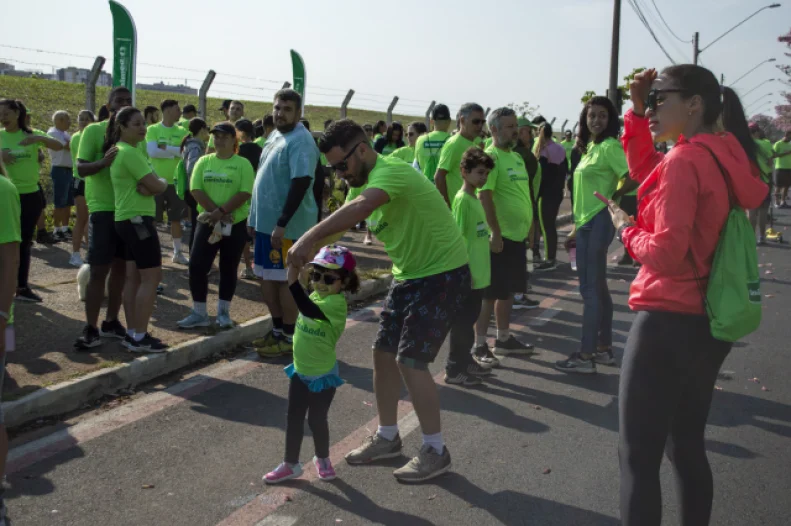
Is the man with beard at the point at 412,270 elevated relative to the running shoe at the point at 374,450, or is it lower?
elevated

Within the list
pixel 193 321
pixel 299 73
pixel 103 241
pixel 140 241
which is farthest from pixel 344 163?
pixel 299 73

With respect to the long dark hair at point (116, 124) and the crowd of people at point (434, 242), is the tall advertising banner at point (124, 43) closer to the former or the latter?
the crowd of people at point (434, 242)

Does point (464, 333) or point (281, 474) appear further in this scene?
point (464, 333)

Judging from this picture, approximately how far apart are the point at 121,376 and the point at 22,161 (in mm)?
3672

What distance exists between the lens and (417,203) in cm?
405

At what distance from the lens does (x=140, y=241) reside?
244 inches

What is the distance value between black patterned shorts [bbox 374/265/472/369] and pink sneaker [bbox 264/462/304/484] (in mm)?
821

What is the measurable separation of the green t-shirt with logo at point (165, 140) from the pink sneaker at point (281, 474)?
7.18 metres

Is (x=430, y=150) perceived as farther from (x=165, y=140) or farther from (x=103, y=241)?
(x=103, y=241)

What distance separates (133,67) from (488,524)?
9.94 m

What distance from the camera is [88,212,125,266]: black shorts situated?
20.7ft

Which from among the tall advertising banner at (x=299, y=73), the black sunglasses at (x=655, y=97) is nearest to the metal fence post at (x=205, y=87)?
the tall advertising banner at (x=299, y=73)

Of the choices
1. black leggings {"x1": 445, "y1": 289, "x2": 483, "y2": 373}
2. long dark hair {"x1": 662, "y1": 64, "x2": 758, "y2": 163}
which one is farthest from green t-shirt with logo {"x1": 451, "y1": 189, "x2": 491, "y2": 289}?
long dark hair {"x1": 662, "y1": 64, "x2": 758, "y2": 163}

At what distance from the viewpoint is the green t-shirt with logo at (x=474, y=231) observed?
586cm
